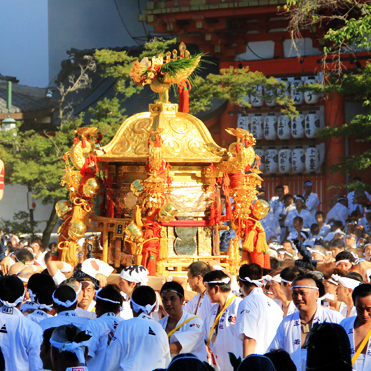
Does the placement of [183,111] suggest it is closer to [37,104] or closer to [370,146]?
[370,146]

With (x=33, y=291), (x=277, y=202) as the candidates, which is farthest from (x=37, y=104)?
(x=33, y=291)

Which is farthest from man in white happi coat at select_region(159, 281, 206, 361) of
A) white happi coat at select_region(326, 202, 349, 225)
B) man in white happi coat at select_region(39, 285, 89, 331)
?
white happi coat at select_region(326, 202, 349, 225)

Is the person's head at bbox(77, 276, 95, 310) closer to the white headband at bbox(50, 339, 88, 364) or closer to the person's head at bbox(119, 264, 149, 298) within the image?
the person's head at bbox(119, 264, 149, 298)

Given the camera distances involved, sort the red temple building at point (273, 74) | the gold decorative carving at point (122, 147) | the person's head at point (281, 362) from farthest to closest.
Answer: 1. the red temple building at point (273, 74)
2. the gold decorative carving at point (122, 147)
3. the person's head at point (281, 362)

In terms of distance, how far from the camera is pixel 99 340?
3727 mm

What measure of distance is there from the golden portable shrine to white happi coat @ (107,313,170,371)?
3.35 metres

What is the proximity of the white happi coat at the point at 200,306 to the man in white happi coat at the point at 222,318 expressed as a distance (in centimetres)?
20

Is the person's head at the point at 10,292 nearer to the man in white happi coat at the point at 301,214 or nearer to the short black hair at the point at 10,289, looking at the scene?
the short black hair at the point at 10,289

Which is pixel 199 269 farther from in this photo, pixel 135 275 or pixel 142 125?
pixel 142 125

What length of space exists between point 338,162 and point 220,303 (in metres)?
9.89

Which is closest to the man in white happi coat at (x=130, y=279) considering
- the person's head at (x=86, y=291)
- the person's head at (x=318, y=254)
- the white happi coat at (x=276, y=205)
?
the person's head at (x=86, y=291)

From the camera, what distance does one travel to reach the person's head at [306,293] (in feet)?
12.8

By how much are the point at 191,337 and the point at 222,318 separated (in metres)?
0.58

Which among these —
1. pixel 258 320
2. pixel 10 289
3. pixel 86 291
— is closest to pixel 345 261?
pixel 258 320
